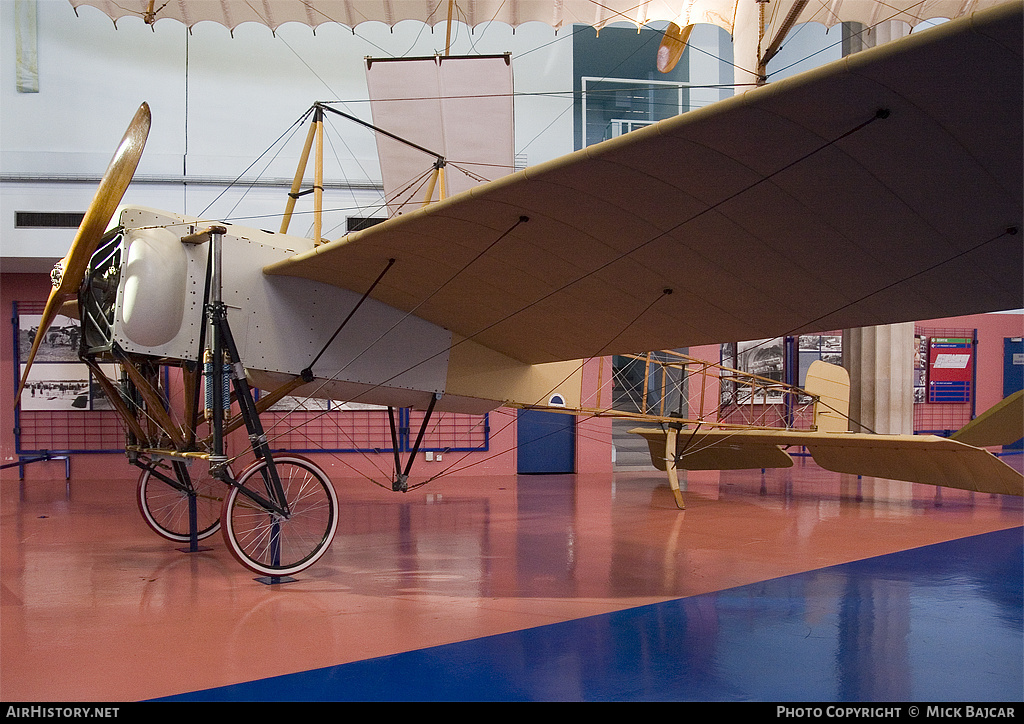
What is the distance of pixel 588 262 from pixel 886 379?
10.5 m

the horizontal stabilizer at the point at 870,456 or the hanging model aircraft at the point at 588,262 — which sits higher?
the hanging model aircraft at the point at 588,262

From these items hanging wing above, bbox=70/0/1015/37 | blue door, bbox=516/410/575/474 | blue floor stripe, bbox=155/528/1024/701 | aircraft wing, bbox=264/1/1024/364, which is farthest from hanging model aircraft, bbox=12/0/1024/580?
hanging wing above, bbox=70/0/1015/37

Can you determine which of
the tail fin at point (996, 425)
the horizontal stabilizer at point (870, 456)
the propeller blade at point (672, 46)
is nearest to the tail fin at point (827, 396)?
the horizontal stabilizer at point (870, 456)

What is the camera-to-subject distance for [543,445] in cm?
1140

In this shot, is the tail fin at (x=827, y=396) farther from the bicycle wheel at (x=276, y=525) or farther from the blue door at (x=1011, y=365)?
the bicycle wheel at (x=276, y=525)

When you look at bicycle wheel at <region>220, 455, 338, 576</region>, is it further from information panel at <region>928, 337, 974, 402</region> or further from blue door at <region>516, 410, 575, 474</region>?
information panel at <region>928, 337, 974, 402</region>

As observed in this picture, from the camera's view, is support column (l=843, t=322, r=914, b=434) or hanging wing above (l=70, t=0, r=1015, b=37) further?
support column (l=843, t=322, r=914, b=434)

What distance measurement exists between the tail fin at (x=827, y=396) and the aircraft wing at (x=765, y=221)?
5455 mm

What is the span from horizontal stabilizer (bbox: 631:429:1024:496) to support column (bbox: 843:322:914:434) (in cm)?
402

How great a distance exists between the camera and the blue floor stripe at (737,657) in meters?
2.53

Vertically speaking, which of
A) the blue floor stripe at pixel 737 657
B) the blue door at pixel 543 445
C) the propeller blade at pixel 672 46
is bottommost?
the blue door at pixel 543 445

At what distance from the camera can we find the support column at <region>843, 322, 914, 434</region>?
474 inches

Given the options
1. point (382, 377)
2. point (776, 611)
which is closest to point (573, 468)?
point (382, 377)

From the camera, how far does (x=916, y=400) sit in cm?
1370
